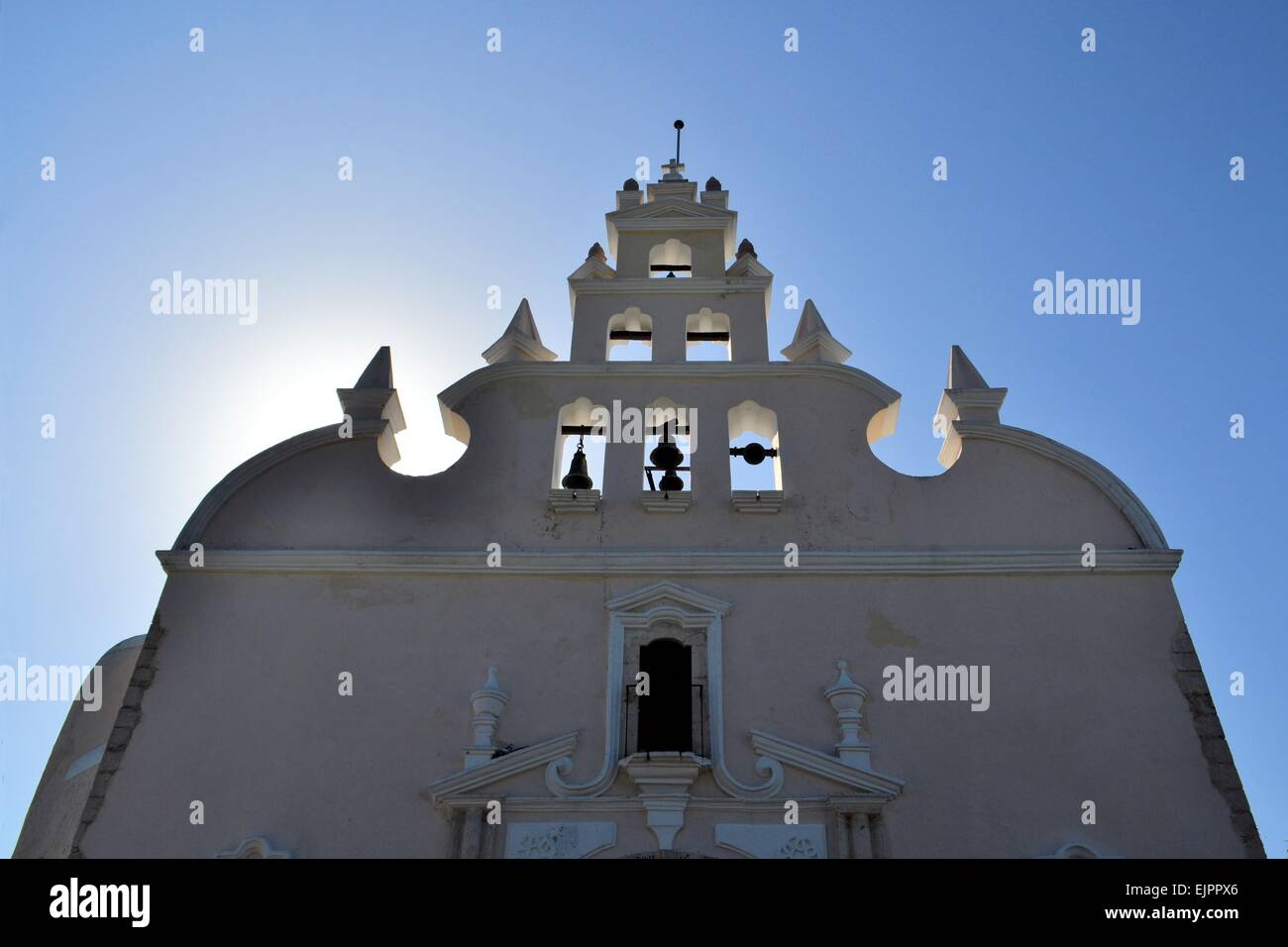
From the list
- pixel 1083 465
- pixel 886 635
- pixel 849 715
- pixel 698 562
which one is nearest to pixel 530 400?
pixel 698 562

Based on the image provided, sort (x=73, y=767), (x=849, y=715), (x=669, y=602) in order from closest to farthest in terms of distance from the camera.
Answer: (x=849, y=715), (x=669, y=602), (x=73, y=767)

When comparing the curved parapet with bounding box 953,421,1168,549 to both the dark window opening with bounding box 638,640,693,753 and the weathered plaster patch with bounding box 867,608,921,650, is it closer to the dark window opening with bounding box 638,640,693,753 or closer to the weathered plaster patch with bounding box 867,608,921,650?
the weathered plaster patch with bounding box 867,608,921,650

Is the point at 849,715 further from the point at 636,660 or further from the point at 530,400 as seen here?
the point at 530,400

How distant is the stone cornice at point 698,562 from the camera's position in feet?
35.6

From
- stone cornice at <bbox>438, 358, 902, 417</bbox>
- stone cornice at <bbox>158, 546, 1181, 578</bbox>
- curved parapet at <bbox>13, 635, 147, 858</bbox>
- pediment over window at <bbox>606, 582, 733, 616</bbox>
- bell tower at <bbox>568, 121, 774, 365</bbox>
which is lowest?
curved parapet at <bbox>13, 635, 147, 858</bbox>

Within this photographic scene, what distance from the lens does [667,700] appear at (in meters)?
10.2

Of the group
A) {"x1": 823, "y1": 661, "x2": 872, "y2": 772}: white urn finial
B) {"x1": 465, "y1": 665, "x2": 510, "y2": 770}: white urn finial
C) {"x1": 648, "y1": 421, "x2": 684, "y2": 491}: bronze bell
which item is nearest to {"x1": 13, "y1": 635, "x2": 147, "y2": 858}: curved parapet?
{"x1": 465, "y1": 665, "x2": 510, "y2": 770}: white urn finial

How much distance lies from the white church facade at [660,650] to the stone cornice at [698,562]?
29 mm

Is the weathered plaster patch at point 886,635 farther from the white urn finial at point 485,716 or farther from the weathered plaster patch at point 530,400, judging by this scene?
the weathered plaster patch at point 530,400

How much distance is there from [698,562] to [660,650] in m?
0.93

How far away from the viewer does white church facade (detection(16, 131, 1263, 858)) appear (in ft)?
31.1

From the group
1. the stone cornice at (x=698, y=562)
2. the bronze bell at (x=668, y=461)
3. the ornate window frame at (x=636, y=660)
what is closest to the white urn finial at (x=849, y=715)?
the ornate window frame at (x=636, y=660)

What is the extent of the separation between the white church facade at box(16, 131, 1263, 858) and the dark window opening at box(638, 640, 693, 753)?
0.03 m
